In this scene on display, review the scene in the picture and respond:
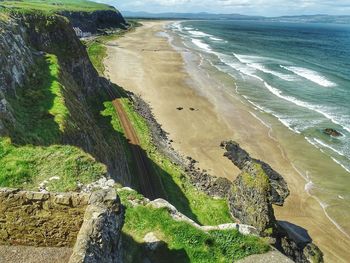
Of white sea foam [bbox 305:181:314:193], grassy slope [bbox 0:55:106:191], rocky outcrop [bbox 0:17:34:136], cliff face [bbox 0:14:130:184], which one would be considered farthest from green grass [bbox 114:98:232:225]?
rocky outcrop [bbox 0:17:34:136]

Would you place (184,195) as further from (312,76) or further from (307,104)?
(312,76)

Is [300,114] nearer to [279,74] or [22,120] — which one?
[279,74]

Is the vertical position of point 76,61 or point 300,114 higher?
point 76,61

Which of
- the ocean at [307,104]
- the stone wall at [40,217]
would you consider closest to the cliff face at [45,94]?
the stone wall at [40,217]

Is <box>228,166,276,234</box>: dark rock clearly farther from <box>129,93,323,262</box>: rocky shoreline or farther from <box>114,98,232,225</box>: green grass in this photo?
<box>114,98,232,225</box>: green grass

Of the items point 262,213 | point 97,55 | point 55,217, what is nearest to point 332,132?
point 262,213

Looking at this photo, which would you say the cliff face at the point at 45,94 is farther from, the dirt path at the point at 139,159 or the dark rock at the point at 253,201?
the dark rock at the point at 253,201

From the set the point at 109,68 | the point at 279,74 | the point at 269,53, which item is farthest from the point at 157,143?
the point at 269,53
